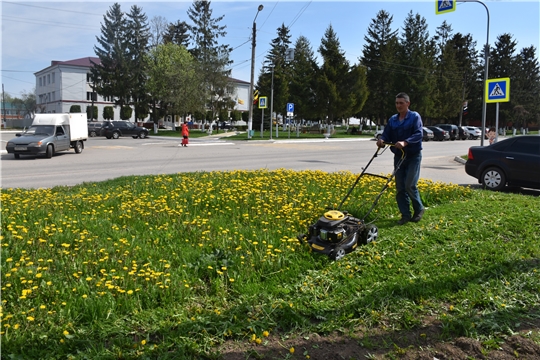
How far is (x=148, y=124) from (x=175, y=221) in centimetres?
5743

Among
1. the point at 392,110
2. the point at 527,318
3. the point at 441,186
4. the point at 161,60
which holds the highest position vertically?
the point at 161,60

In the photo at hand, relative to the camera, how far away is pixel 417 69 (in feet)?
182

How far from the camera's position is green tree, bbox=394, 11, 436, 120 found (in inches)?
2183

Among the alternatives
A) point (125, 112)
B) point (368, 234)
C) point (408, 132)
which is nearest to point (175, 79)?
point (125, 112)

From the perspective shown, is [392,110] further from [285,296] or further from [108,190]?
[285,296]

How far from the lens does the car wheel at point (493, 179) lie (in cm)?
1134

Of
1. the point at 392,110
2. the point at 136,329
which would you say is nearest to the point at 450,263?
the point at 136,329

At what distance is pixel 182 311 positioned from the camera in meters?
3.82

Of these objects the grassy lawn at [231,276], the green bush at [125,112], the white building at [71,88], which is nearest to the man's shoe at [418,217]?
the grassy lawn at [231,276]

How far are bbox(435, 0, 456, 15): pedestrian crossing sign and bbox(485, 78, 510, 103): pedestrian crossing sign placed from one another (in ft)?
11.9

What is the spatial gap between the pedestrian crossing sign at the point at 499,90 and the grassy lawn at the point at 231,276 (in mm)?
12815

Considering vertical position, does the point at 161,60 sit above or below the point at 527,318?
above

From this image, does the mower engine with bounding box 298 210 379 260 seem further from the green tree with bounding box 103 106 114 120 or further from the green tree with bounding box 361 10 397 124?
the green tree with bounding box 103 106 114 120

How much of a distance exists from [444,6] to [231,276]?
16.3 metres
